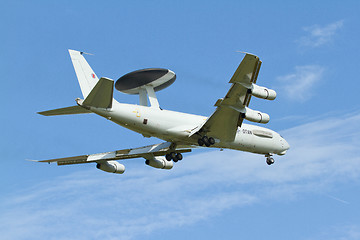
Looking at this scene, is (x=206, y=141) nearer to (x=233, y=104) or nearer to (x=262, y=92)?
(x=233, y=104)

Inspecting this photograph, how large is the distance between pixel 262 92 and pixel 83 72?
10533 millimetres

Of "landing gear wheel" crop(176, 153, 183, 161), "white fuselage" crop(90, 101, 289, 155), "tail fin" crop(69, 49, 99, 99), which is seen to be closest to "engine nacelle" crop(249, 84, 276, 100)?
"white fuselage" crop(90, 101, 289, 155)

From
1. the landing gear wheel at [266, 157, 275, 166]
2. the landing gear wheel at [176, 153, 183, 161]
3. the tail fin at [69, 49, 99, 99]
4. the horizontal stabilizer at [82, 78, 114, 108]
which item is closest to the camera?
the horizontal stabilizer at [82, 78, 114, 108]

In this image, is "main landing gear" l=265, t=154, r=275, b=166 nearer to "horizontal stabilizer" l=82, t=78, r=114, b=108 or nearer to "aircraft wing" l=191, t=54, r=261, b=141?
"aircraft wing" l=191, t=54, r=261, b=141

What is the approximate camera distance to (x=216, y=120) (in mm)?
36656

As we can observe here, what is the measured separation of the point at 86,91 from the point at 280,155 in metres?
16.2

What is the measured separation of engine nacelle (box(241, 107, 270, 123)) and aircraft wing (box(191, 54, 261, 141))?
1.72 ft

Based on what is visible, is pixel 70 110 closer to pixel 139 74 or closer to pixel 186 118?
pixel 139 74

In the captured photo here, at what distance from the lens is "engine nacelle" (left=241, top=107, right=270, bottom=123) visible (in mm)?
36219

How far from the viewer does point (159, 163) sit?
4225 cm

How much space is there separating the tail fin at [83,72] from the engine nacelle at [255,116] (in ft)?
30.7

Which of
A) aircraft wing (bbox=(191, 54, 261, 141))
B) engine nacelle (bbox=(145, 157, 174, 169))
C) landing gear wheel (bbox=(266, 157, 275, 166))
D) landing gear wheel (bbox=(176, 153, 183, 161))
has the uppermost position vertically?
landing gear wheel (bbox=(266, 157, 275, 166))

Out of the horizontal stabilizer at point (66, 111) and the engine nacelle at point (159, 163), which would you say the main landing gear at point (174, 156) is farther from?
the horizontal stabilizer at point (66, 111)

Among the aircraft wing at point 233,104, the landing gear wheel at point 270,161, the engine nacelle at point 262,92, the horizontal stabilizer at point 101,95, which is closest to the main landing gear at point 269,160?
the landing gear wheel at point 270,161
